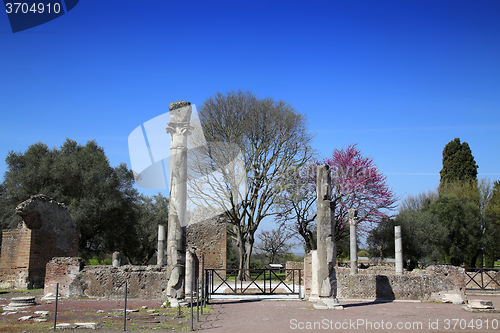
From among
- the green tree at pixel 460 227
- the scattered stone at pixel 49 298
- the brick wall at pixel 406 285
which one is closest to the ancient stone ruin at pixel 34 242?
the scattered stone at pixel 49 298

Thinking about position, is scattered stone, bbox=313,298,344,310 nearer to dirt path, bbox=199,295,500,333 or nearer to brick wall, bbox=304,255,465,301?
dirt path, bbox=199,295,500,333

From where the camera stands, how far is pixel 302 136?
2508cm

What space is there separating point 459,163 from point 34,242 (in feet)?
112

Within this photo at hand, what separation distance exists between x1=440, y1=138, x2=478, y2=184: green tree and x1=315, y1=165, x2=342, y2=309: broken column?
27679 millimetres

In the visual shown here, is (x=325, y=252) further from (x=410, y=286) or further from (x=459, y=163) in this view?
(x=459, y=163)

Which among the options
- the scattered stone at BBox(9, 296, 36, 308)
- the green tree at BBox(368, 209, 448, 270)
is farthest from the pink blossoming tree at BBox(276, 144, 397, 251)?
the scattered stone at BBox(9, 296, 36, 308)

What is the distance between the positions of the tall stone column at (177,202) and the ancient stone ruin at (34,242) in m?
8.39

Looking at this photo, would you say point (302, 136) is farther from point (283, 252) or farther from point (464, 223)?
point (283, 252)

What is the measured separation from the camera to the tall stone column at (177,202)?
37.6ft

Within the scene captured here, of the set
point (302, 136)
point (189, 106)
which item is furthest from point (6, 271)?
point (302, 136)

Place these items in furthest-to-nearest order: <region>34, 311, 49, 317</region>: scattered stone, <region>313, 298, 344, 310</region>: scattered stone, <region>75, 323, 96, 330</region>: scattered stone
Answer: <region>313, 298, 344, 310</region>: scattered stone, <region>34, 311, 49, 317</region>: scattered stone, <region>75, 323, 96, 330</region>: scattered stone

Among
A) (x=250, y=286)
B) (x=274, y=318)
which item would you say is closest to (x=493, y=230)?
(x=250, y=286)

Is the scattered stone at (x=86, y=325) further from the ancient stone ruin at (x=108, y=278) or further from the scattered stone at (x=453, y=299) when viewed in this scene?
the scattered stone at (x=453, y=299)

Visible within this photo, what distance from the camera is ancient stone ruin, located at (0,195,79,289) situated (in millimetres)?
16547
